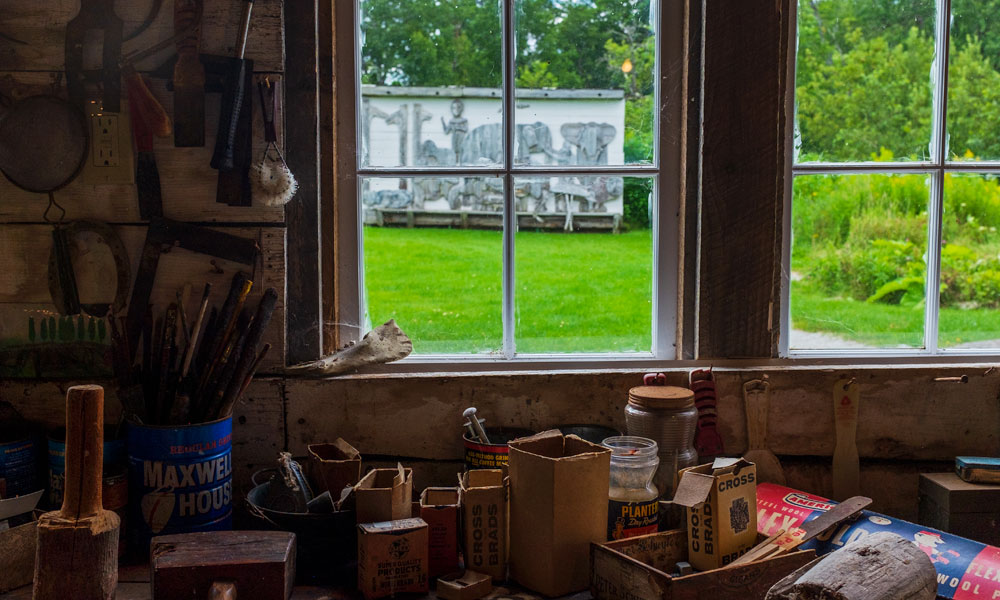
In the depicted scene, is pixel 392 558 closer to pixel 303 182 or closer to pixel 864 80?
pixel 303 182

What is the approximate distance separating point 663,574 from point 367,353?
866mm

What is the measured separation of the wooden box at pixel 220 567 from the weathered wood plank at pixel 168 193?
71cm

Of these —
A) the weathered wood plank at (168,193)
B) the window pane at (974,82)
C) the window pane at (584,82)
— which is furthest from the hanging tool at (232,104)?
the window pane at (974,82)

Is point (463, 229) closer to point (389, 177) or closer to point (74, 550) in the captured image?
point (389, 177)

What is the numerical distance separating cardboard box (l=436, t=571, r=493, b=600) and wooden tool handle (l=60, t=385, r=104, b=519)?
608 millimetres

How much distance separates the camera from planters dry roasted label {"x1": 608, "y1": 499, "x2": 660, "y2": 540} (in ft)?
5.28

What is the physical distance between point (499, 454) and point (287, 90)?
93 cm

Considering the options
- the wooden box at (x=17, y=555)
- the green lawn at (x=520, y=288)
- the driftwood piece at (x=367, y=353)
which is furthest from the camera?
the green lawn at (x=520, y=288)

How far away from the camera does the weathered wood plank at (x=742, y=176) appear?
1.88m

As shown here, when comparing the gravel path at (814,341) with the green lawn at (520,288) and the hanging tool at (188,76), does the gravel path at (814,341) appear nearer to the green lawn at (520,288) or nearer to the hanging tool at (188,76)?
the green lawn at (520,288)

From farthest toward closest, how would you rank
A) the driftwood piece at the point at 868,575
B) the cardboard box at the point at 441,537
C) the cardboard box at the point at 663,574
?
the cardboard box at the point at 441,537 → the cardboard box at the point at 663,574 → the driftwood piece at the point at 868,575

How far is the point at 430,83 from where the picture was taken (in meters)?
1.94

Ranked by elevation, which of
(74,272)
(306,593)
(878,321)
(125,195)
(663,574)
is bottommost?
(306,593)

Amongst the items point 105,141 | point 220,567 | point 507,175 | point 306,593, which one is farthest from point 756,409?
Answer: point 105,141
